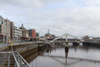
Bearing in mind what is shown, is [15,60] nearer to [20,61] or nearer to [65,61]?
[20,61]

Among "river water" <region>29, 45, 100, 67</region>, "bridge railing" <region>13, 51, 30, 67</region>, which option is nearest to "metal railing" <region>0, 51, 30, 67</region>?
"bridge railing" <region>13, 51, 30, 67</region>

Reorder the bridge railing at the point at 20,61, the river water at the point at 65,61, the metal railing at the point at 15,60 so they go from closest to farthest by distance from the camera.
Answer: the bridge railing at the point at 20,61, the metal railing at the point at 15,60, the river water at the point at 65,61

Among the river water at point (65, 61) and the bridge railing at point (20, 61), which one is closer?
the bridge railing at point (20, 61)

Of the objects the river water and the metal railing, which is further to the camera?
the river water

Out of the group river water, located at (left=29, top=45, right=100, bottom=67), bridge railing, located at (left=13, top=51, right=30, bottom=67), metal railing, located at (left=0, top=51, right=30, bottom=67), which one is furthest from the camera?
river water, located at (left=29, top=45, right=100, bottom=67)

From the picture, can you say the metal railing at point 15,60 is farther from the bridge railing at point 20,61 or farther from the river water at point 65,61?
the river water at point 65,61

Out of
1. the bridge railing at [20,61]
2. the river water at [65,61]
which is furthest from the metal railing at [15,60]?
the river water at [65,61]

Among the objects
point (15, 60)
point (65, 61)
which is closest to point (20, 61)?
point (15, 60)

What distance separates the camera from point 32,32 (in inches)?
6289

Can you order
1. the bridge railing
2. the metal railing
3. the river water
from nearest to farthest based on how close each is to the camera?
the bridge railing < the metal railing < the river water

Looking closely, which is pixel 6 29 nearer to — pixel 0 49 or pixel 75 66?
pixel 0 49

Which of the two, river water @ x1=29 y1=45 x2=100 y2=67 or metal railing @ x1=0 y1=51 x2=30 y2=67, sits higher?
metal railing @ x1=0 y1=51 x2=30 y2=67

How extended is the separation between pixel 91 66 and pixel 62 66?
25.0ft

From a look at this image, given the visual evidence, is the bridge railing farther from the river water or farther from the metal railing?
the river water
